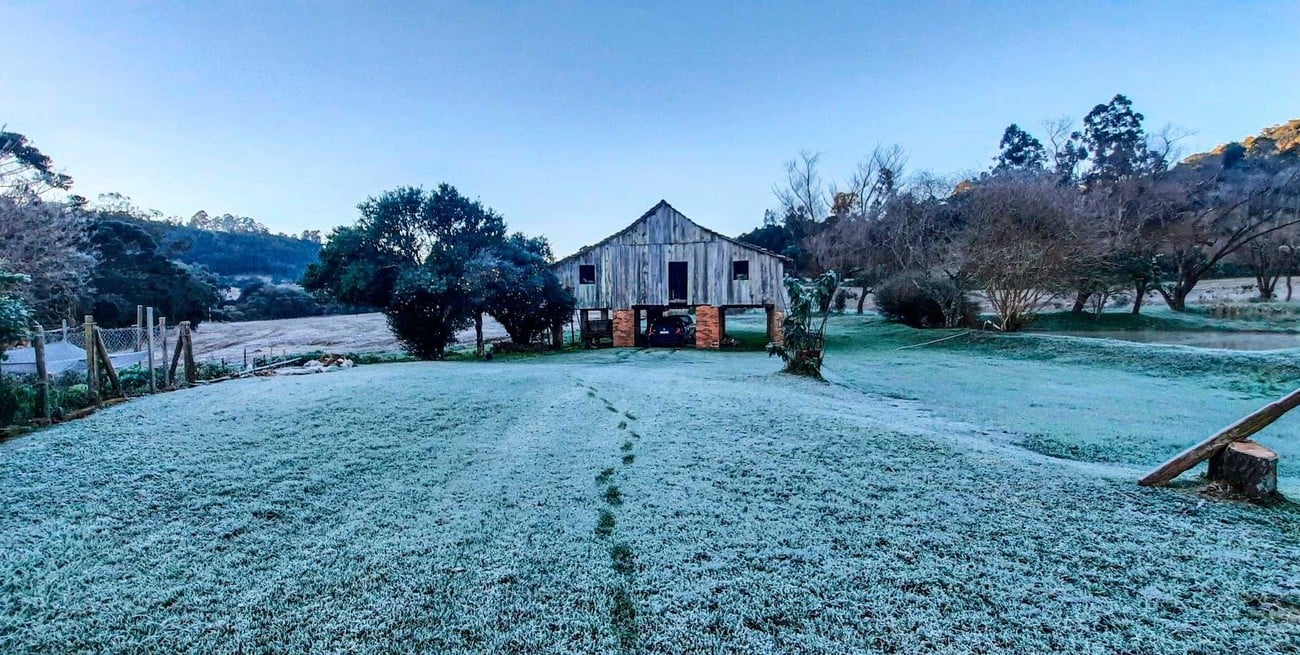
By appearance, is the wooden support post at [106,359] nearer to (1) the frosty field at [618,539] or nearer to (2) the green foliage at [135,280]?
(1) the frosty field at [618,539]

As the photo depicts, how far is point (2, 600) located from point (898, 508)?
17.4 ft

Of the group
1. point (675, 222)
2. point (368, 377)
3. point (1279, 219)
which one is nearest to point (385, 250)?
point (368, 377)

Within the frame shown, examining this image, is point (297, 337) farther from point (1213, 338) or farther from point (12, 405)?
point (1213, 338)

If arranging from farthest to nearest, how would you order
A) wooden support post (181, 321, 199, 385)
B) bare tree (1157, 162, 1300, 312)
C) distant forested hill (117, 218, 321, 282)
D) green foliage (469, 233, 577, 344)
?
distant forested hill (117, 218, 321, 282) < bare tree (1157, 162, 1300, 312) < green foliage (469, 233, 577, 344) < wooden support post (181, 321, 199, 385)

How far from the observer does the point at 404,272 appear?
56.5 feet

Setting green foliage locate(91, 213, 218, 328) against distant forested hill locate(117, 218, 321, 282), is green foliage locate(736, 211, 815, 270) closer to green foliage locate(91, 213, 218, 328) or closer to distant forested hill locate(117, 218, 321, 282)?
green foliage locate(91, 213, 218, 328)

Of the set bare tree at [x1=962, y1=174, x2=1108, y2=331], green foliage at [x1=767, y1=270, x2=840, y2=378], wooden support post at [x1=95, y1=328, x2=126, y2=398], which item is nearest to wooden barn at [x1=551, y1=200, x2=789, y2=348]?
bare tree at [x1=962, y1=174, x2=1108, y2=331]

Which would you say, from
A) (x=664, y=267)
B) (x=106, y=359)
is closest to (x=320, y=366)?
(x=106, y=359)

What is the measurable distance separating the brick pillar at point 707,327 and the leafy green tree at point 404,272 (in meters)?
9.33

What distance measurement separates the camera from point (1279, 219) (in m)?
25.9

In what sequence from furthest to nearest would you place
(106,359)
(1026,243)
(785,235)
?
(785,235), (1026,243), (106,359)

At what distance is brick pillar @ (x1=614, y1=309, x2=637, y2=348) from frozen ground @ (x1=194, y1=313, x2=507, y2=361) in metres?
6.96

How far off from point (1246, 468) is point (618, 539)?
461 centimetres

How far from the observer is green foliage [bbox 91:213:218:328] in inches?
1107
